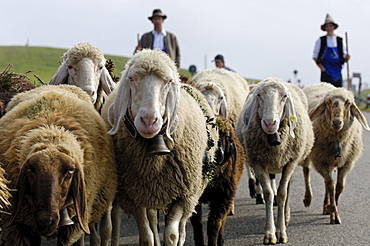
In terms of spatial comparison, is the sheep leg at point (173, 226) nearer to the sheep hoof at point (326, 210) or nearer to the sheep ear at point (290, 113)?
the sheep ear at point (290, 113)

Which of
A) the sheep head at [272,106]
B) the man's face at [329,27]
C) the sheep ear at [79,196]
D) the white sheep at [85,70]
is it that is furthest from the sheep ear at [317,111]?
the sheep ear at [79,196]

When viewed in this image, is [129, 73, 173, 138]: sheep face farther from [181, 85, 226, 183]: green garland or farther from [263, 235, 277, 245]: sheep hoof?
[263, 235, 277, 245]: sheep hoof

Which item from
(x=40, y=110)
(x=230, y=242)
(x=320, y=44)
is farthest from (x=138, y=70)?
(x=320, y=44)

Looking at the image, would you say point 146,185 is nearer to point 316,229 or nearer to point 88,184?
point 88,184

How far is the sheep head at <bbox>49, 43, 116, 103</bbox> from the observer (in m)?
5.79

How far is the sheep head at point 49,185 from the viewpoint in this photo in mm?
3678

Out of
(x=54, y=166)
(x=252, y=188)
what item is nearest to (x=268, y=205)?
(x=252, y=188)

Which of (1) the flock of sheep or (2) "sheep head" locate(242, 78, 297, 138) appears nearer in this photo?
(1) the flock of sheep

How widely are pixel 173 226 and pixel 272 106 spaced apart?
225cm

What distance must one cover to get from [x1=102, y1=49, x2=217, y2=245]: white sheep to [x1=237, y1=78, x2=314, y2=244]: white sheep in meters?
1.56

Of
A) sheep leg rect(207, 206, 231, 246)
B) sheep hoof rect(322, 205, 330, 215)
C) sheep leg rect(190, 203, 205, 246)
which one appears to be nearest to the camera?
sheep leg rect(207, 206, 231, 246)

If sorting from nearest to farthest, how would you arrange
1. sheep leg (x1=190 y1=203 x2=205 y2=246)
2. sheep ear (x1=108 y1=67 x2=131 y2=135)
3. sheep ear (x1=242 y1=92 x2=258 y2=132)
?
sheep ear (x1=108 y1=67 x2=131 y2=135) → sheep leg (x1=190 y1=203 x2=205 y2=246) → sheep ear (x1=242 y1=92 x2=258 y2=132)

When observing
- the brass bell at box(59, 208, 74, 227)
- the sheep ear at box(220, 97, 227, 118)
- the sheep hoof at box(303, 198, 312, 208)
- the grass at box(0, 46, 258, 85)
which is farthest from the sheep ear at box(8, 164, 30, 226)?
the grass at box(0, 46, 258, 85)

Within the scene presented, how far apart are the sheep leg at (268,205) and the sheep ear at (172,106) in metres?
2.19
